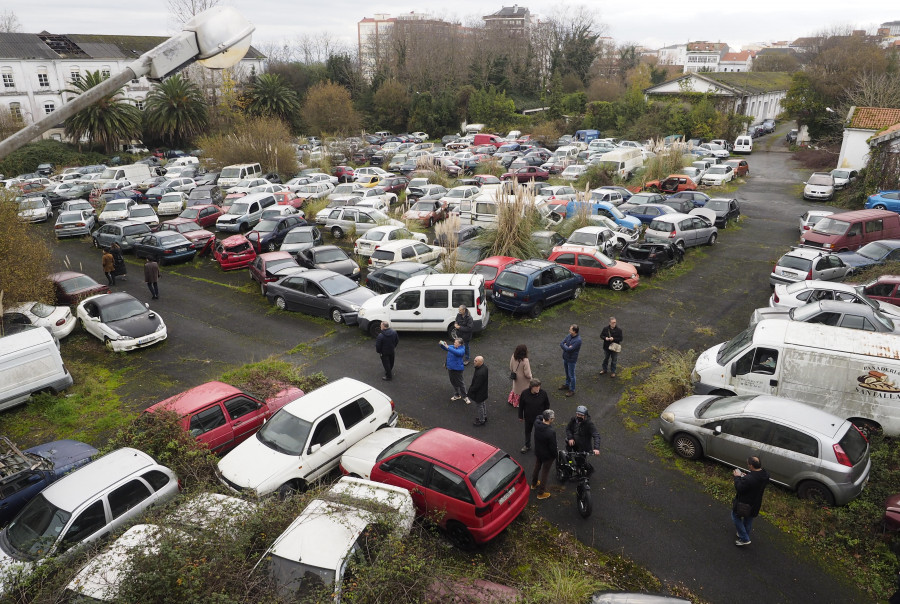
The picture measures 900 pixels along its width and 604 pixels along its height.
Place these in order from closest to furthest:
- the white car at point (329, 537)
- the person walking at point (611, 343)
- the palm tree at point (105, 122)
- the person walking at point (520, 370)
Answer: the white car at point (329, 537) < the person walking at point (520, 370) < the person walking at point (611, 343) < the palm tree at point (105, 122)

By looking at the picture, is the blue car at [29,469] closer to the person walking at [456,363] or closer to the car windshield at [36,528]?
the car windshield at [36,528]

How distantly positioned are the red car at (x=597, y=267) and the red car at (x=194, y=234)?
1445 centimetres

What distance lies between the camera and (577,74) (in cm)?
7350

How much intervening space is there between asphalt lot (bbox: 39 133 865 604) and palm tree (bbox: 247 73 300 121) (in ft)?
96.9

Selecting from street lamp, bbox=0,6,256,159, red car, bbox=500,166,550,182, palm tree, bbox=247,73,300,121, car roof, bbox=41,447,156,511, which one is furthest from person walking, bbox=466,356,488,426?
palm tree, bbox=247,73,300,121

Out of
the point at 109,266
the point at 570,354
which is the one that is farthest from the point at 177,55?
the point at 109,266

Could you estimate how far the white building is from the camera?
57.8m

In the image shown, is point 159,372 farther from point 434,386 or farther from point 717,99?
point 717,99

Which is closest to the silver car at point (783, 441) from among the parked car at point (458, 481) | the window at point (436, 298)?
the parked car at point (458, 481)

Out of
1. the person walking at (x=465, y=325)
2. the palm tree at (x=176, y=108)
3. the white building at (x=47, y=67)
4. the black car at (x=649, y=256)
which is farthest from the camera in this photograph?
the white building at (x=47, y=67)

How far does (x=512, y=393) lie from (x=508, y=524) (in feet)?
12.2

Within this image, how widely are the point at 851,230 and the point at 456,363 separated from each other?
54.8ft

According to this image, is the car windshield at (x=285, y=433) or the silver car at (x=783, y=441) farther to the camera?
the car windshield at (x=285, y=433)

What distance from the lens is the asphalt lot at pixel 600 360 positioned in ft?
23.0
